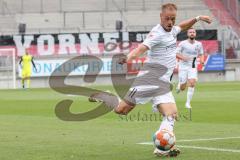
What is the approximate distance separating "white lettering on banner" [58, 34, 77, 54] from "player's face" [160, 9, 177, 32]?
119 feet

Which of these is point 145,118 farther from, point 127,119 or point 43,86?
point 43,86

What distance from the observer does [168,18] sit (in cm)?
1054

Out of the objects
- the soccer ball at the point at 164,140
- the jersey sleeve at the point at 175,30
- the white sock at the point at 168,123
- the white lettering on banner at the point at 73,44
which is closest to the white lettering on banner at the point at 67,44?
the white lettering on banner at the point at 73,44

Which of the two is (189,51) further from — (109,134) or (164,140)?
(164,140)

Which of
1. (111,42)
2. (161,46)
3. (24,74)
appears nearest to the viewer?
(161,46)

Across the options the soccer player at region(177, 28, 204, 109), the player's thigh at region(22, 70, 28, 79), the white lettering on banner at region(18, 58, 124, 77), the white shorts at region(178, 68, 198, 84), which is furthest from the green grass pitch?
the white lettering on banner at region(18, 58, 124, 77)

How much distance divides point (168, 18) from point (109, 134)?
4.09 metres

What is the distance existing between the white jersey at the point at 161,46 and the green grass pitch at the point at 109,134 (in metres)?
1.42

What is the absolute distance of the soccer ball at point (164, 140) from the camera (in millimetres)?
10250

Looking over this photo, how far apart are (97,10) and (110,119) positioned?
35656mm

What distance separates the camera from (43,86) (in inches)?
1725

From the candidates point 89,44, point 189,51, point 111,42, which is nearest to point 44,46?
point 89,44

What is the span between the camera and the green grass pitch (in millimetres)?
10656

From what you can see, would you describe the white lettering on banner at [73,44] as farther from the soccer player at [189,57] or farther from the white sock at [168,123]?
the white sock at [168,123]
